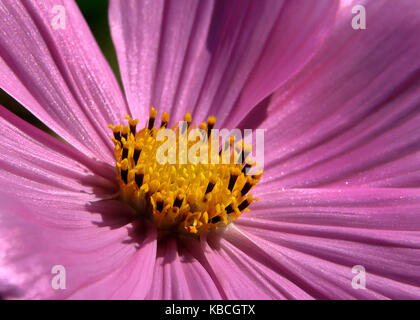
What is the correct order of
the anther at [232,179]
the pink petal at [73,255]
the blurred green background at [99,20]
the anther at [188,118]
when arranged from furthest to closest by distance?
the blurred green background at [99,20] < the anther at [188,118] < the anther at [232,179] < the pink petal at [73,255]

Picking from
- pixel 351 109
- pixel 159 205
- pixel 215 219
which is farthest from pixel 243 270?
pixel 351 109

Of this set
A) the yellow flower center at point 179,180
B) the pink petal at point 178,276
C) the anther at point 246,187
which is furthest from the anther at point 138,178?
the anther at point 246,187

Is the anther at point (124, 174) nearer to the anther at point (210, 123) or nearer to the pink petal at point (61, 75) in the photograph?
the pink petal at point (61, 75)

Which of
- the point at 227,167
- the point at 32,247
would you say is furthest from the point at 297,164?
the point at 32,247

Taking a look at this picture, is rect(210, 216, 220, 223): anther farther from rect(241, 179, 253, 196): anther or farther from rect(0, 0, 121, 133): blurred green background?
rect(0, 0, 121, 133): blurred green background

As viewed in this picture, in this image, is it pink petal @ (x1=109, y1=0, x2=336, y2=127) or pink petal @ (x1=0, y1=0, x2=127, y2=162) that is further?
pink petal @ (x1=109, y1=0, x2=336, y2=127)

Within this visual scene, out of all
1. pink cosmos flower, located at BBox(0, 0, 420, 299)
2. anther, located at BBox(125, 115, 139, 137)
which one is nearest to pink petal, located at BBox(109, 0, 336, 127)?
pink cosmos flower, located at BBox(0, 0, 420, 299)

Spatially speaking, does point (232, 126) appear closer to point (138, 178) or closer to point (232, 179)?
point (232, 179)

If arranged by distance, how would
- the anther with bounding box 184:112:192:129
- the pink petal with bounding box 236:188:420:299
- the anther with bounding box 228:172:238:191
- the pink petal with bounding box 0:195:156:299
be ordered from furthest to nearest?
1. the anther with bounding box 184:112:192:129
2. the anther with bounding box 228:172:238:191
3. the pink petal with bounding box 236:188:420:299
4. the pink petal with bounding box 0:195:156:299
